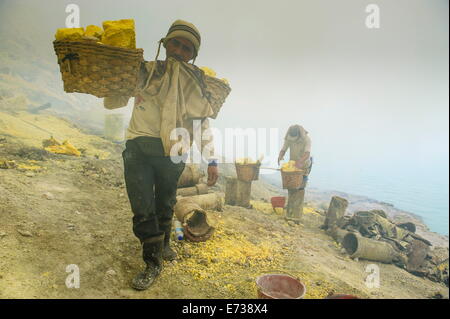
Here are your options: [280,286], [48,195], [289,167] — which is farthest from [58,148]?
[280,286]

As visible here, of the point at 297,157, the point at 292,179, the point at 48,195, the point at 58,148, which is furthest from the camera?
the point at 297,157

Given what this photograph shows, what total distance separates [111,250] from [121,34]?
8.58 ft

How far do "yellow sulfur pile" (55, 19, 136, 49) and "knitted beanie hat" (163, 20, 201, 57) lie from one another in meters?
0.58

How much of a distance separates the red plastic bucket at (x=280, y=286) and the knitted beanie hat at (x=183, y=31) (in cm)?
274

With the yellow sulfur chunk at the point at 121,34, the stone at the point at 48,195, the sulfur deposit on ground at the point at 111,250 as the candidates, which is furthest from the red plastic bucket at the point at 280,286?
the stone at the point at 48,195

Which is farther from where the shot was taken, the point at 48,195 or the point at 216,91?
the point at 48,195

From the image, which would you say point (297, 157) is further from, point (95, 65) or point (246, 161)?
point (95, 65)

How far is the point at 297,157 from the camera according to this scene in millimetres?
7547

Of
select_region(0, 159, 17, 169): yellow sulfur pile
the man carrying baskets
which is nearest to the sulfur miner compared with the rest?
select_region(0, 159, 17, 169): yellow sulfur pile

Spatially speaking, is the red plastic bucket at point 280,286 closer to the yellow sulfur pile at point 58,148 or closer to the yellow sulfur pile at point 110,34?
the yellow sulfur pile at point 110,34

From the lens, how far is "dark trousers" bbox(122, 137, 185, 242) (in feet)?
8.70

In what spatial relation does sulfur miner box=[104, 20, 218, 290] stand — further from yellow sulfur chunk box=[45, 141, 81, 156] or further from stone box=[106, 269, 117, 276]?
yellow sulfur chunk box=[45, 141, 81, 156]

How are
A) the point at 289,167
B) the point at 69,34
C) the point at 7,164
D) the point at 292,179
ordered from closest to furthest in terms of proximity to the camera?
the point at 69,34
the point at 7,164
the point at 292,179
the point at 289,167
